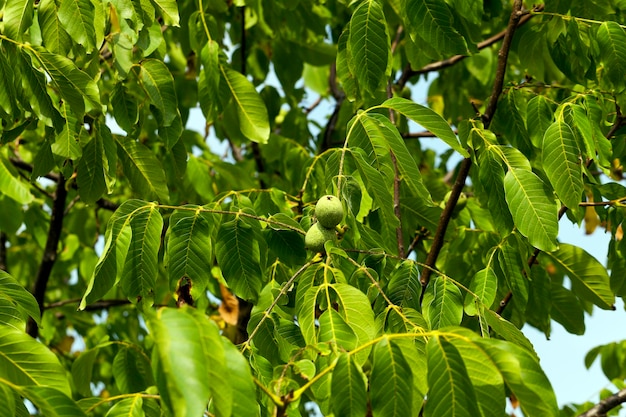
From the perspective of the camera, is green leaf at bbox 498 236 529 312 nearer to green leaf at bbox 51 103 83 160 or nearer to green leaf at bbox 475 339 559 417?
green leaf at bbox 475 339 559 417

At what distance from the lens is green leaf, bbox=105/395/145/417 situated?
1.89 meters

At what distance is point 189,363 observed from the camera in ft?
4.49

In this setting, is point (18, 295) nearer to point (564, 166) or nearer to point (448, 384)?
point (448, 384)

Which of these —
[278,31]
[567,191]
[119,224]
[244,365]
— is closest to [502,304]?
[567,191]

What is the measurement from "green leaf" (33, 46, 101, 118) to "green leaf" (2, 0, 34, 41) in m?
0.17

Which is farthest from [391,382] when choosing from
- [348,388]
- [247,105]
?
[247,105]

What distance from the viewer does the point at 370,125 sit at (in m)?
2.32

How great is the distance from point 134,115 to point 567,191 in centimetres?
141

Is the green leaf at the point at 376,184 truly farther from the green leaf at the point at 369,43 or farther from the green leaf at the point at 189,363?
the green leaf at the point at 189,363

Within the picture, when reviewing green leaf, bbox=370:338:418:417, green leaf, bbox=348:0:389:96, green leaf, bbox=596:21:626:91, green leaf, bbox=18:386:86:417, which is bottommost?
green leaf, bbox=18:386:86:417

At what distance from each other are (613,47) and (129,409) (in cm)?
170

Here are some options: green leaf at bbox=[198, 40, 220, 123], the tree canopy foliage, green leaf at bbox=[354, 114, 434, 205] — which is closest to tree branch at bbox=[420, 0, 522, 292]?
the tree canopy foliage

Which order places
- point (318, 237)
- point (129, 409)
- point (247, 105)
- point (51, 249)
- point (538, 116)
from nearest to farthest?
point (129, 409)
point (318, 237)
point (538, 116)
point (247, 105)
point (51, 249)

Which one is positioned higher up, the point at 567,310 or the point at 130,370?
the point at 567,310
